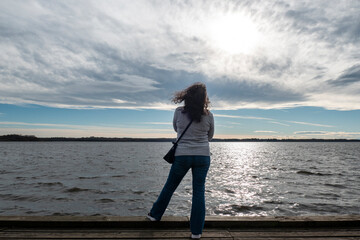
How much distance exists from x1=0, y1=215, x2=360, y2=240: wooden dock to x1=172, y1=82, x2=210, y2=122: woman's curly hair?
1599 mm

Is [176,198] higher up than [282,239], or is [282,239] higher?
[282,239]

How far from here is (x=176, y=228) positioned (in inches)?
151

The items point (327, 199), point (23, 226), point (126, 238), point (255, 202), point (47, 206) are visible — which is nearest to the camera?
point (126, 238)

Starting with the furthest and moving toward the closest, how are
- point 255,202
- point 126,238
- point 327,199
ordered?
point 327,199
point 255,202
point 126,238

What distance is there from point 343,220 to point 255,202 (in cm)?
592

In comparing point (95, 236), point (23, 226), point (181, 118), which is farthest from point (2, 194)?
point (181, 118)

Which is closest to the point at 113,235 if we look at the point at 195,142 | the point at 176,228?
the point at 176,228

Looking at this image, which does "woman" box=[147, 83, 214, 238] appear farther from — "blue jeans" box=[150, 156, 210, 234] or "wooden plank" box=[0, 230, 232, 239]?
"wooden plank" box=[0, 230, 232, 239]

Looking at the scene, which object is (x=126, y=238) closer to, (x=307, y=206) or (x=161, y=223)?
(x=161, y=223)

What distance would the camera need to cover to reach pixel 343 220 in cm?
396

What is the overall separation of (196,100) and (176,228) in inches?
74.0

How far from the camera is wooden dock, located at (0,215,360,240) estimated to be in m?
3.54

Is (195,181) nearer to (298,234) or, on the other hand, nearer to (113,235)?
(113,235)

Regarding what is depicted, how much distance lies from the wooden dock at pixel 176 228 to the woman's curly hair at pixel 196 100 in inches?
63.0
